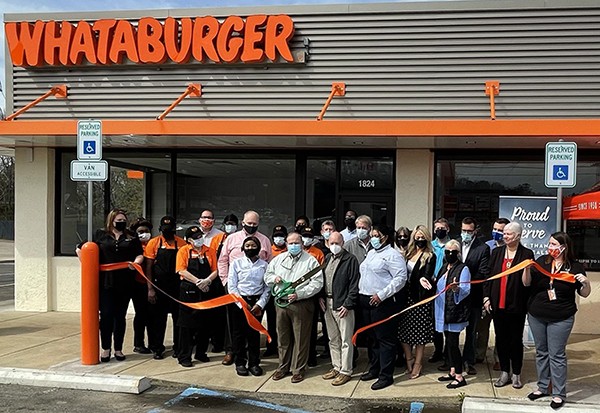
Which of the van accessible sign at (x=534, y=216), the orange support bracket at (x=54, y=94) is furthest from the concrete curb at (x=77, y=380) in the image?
the van accessible sign at (x=534, y=216)

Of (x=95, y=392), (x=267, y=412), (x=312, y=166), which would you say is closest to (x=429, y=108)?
(x=312, y=166)

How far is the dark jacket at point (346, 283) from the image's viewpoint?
6.60m

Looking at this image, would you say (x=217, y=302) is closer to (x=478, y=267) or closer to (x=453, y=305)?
(x=453, y=305)

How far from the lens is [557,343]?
5.82 meters

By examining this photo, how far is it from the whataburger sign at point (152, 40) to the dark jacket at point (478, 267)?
16.3 ft

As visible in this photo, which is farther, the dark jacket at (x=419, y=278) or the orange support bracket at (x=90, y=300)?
the orange support bracket at (x=90, y=300)

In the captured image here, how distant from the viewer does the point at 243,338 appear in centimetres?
714

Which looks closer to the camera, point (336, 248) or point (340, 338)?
point (336, 248)

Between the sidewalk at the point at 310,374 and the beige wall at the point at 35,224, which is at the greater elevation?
the beige wall at the point at 35,224

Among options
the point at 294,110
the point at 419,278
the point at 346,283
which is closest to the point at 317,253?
the point at 346,283

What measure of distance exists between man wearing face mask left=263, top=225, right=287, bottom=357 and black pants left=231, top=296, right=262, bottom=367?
42 centimetres

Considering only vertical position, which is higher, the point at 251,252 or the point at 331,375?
the point at 251,252

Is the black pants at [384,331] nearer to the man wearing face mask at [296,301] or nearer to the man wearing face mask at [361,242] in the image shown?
the man wearing face mask at [296,301]

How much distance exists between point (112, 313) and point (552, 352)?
5.19 m
